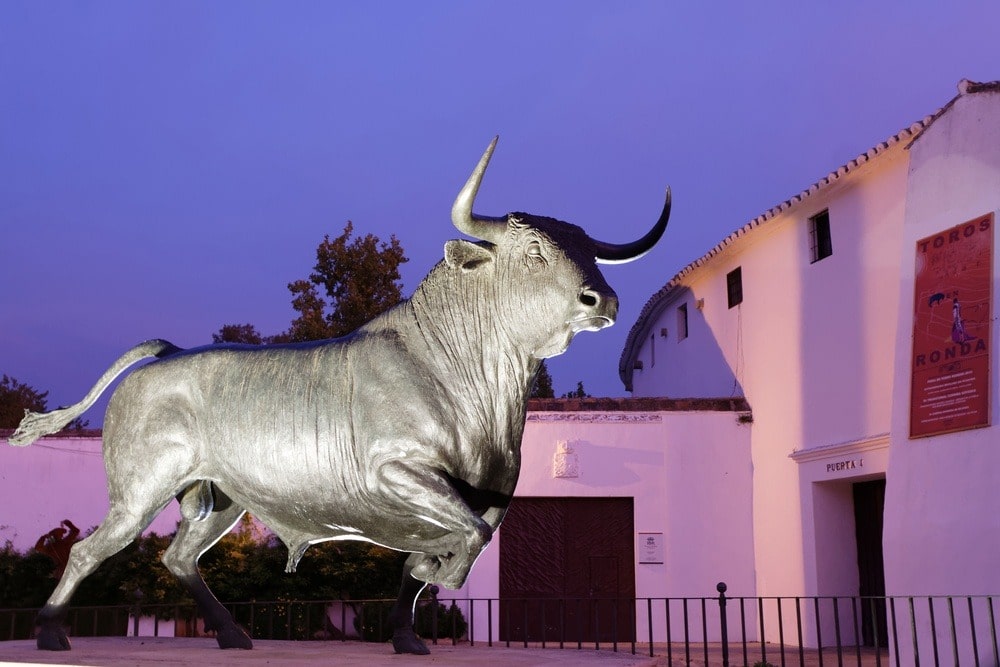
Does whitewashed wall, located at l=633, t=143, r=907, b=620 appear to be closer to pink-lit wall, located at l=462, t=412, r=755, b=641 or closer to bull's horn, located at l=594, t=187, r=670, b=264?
pink-lit wall, located at l=462, t=412, r=755, b=641

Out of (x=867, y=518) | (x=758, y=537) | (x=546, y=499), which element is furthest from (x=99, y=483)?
(x=867, y=518)

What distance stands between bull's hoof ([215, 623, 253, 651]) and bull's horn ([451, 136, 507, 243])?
2.16 metres

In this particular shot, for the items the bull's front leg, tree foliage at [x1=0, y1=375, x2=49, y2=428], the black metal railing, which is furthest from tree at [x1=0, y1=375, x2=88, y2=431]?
the bull's front leg

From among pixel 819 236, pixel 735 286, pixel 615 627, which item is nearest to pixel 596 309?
pixel 615 627

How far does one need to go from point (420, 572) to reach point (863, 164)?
35.5 feet

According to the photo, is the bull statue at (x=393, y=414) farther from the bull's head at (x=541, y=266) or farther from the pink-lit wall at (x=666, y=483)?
the pink-lit wall at (x=666, y=483)

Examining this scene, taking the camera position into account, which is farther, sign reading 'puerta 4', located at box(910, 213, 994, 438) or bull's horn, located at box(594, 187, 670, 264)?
sign reading 'puerta 4', located at box(910, 213, 994, 438)

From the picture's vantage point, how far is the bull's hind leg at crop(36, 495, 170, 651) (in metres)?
4.48

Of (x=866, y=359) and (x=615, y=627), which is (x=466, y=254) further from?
(x=866, y=359)

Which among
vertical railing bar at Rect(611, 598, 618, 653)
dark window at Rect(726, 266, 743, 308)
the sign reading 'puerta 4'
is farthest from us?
dark window at Rect(726, 266, 743, 308)

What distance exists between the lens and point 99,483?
14523 millimetres

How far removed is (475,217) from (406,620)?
190 centimetres

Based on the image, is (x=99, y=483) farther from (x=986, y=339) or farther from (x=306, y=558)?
(x=986, y=339)

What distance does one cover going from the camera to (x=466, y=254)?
411 centimetres
